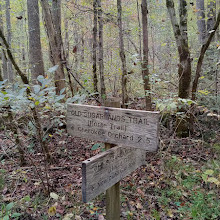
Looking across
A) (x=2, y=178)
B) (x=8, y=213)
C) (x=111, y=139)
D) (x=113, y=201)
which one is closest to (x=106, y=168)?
(x=111, y=139)

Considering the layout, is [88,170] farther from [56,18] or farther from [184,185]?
[56,18]

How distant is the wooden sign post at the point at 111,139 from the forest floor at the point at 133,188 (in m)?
1.19

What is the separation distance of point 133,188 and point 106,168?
7.02 feet

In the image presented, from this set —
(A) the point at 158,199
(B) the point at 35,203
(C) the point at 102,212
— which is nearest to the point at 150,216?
(A) the point at 158,199

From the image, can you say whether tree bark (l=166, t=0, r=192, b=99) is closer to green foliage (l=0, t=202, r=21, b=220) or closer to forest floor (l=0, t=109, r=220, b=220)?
forest floor (l=0, t=109, r=220, b=220)

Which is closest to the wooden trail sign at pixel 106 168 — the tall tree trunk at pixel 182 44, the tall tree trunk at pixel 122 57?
the tall tree trunk at pixel 182 44

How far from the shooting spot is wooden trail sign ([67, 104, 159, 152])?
5.34 feet

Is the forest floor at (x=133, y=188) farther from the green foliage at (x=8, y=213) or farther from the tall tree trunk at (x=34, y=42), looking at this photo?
the tall tree trunk at (x=34, y=42)

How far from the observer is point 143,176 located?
3.98 meters

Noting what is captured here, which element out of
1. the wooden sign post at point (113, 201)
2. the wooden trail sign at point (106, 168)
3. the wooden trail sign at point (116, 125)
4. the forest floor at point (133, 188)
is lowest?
the forest floor at point (133, 188)

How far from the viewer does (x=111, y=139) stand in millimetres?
1822

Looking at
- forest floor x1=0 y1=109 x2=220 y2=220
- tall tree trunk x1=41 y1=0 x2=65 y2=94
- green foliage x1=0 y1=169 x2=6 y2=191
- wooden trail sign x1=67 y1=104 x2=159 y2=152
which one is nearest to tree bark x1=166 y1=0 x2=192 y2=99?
forest floor x1=0 y1=109 x2=220 y2=220

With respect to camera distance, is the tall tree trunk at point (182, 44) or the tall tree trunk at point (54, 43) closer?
the tall tree trunk at point (54, 43)

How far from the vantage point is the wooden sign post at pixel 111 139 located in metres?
1.62
